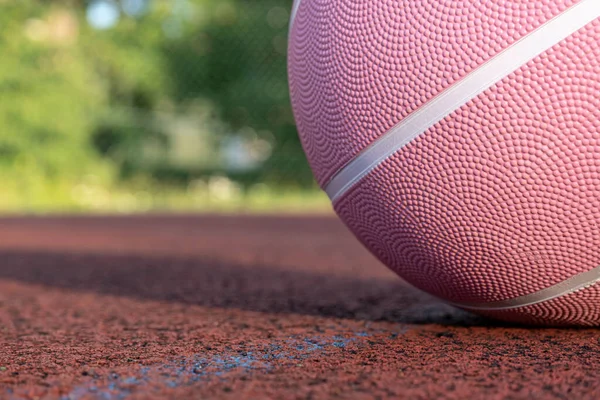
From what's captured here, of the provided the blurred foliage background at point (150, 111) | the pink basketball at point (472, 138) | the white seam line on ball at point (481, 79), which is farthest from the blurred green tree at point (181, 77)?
the white seam line on ball at point (481, 79)

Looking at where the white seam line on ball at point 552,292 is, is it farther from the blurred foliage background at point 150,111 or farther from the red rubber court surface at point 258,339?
the blurred foliage background at point 150,111

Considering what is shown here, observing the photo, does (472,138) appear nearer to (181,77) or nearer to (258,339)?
(258,339)

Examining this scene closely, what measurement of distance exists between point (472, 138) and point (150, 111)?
77.8ft

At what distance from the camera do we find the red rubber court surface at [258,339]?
2100mm

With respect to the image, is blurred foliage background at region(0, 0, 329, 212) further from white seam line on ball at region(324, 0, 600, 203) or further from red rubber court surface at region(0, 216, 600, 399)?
white seam line on ball at region(324, 0, 600, 203)

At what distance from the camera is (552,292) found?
8.66 ft

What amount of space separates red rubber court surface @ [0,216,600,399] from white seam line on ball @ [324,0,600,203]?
730 millimetres

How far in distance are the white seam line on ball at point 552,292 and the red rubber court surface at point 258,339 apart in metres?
0.14

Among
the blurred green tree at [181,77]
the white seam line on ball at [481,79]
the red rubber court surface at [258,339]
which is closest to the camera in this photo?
the red rubber court surface at [258,339]

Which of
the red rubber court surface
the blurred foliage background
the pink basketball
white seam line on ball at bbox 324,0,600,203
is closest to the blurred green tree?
the blurred foliage background

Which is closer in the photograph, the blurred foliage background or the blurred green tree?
the blurred foliage background

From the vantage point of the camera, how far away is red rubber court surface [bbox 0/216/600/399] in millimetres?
2100

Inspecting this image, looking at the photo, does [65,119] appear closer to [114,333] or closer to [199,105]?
[199,105]

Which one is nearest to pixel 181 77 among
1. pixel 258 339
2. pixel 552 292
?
pixel 258 339
